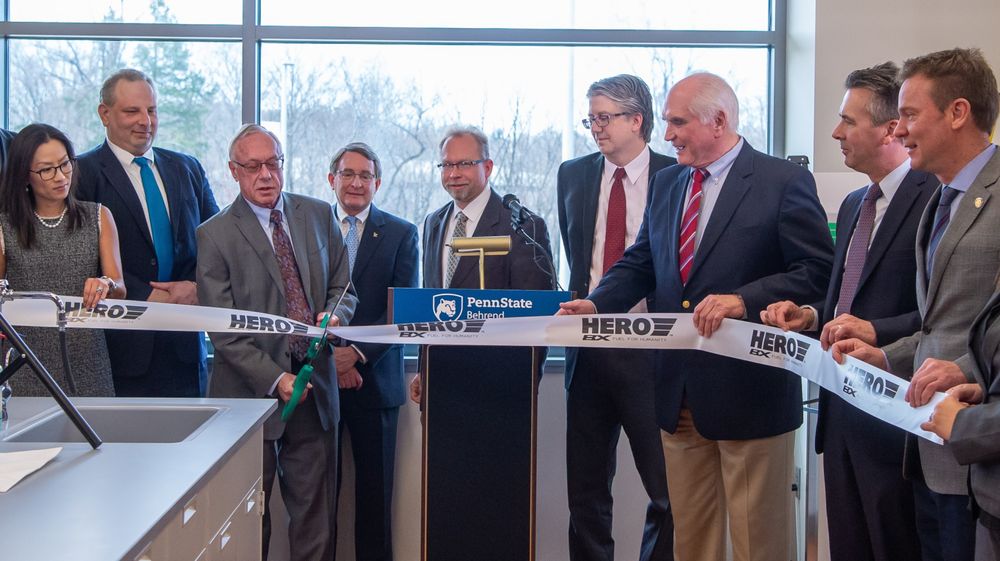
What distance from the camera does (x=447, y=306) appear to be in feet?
10.4

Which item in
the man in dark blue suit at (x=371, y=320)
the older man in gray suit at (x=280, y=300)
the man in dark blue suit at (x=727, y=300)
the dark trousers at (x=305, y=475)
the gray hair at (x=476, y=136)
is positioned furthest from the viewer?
the man in dark blue suit at (x=371, y=320)

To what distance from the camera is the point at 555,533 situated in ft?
16.2

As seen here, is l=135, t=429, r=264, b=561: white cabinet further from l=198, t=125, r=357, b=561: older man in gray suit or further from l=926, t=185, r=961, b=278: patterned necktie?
l=926, t=185, r=961, b=278: patterned necktie

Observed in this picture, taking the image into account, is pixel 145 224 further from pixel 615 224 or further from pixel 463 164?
pixel 615 224

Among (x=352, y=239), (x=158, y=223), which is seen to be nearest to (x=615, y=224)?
(x=352, y=239)

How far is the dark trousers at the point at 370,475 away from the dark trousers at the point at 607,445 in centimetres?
97

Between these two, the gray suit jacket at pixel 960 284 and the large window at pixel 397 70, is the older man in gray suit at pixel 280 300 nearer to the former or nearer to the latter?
the large window at pixel 397 70

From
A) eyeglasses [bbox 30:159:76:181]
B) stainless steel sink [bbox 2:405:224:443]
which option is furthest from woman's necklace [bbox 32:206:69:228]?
stainless steel sink [bbox 2:405:224:443]

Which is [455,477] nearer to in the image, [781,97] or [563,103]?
[563,103]

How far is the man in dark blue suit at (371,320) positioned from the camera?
436cm

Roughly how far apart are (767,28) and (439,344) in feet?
10.2

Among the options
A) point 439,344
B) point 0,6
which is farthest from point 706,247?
point 0,6

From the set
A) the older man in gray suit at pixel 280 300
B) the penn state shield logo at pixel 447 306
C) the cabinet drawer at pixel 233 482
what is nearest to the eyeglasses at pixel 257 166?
the older man in gray suit at pixel 280 300

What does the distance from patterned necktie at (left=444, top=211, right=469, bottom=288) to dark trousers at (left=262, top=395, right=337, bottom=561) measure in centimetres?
80
